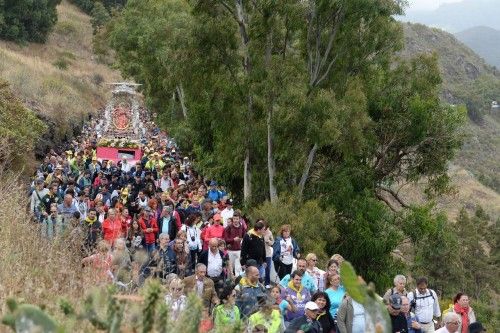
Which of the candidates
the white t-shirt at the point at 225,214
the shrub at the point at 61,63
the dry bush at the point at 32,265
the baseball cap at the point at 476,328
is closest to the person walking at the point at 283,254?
the white t-shirt at the point at 225,214

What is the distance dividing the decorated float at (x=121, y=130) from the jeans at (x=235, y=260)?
574 inches

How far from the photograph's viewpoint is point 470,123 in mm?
112938

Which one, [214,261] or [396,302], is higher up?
[396,302]

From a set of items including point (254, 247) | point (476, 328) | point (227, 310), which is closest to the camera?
point (227, 310)

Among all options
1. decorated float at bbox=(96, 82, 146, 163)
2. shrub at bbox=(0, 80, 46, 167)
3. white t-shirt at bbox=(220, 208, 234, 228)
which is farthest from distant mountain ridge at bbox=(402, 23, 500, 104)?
white t-shirt at bbox=(220, 208, 234, 228)

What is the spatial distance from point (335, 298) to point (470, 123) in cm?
11110

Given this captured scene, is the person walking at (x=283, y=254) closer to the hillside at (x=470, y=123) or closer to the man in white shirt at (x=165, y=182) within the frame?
the man in white shirt at (x=165, y=182)

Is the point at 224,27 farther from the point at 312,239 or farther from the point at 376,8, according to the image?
the point at 312,239

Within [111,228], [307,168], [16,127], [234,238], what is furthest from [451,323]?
[16,127]

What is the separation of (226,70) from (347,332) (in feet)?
44.1

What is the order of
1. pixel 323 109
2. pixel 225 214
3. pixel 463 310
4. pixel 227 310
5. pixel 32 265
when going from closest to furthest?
pixel 32 265 → pixel 227 310 → pixel 463 310 → pixel 225 214 → pixel 323 109

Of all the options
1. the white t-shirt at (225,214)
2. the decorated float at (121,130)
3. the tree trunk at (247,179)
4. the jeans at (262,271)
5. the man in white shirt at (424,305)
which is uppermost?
the man in white shirt at (424,305)

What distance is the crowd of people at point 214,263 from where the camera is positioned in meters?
6.63

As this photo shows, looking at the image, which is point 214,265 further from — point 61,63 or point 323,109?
point 61,63
